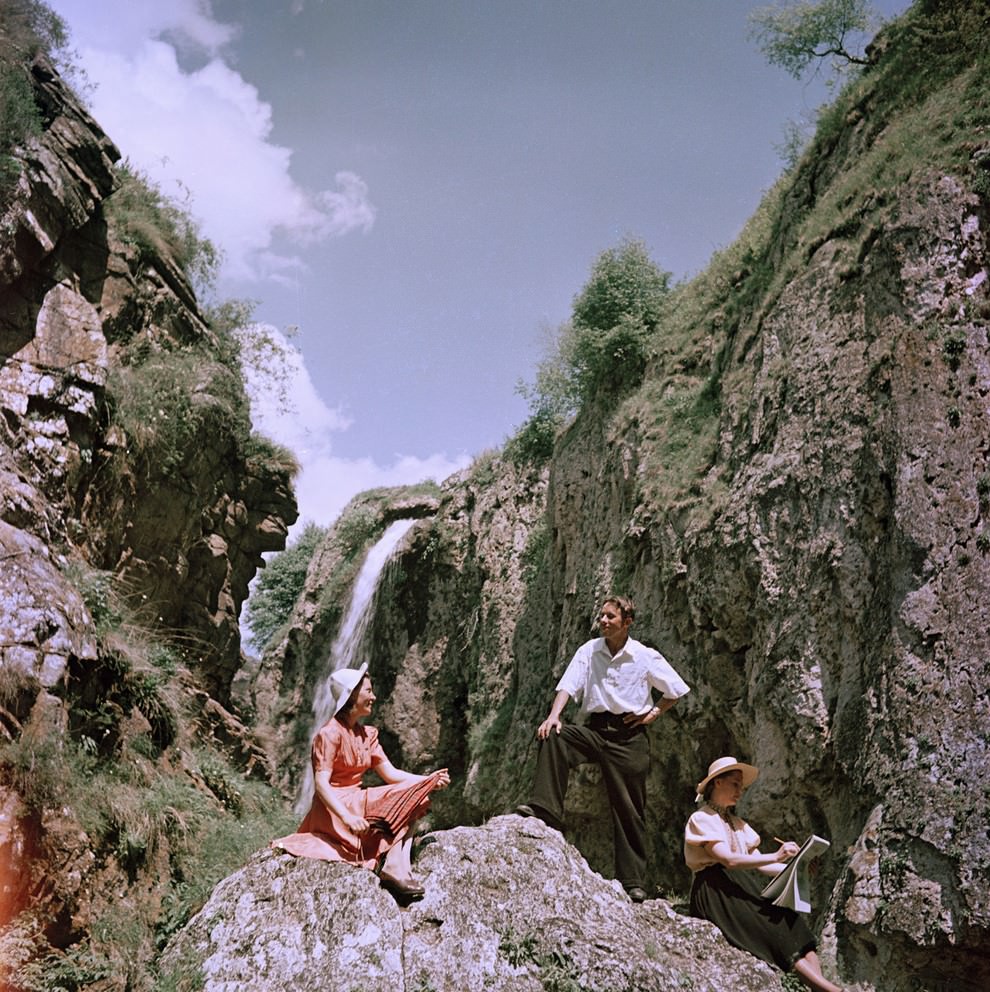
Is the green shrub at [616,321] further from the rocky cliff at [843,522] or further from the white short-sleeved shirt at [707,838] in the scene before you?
the white short-sleeved shirt at [707,838]

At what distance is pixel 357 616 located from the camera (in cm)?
2419

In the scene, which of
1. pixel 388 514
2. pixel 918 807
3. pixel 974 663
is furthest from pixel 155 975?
pixel 388 514

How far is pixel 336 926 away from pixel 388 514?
2139cm

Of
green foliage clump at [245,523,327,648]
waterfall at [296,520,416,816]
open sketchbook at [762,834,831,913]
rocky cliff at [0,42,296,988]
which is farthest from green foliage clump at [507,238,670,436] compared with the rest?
green foliage clump at [245,523,327,648]

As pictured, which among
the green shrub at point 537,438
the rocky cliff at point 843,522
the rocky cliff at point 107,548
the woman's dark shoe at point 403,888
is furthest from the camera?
the green shrub at point 537,438

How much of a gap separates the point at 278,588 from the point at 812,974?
34.0 metres

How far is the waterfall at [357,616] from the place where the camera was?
2358 cm

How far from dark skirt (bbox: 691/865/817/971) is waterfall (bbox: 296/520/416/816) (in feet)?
58.5

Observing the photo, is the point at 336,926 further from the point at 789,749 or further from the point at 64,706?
the point at 789,749

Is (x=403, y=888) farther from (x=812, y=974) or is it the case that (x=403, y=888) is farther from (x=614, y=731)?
(x=812, y=974)

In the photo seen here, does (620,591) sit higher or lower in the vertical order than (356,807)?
higher

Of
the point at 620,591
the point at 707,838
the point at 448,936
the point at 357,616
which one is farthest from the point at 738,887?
the point at 357,616

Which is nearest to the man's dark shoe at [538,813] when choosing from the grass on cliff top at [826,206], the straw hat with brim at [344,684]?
the straw hat with brim at [344,684]

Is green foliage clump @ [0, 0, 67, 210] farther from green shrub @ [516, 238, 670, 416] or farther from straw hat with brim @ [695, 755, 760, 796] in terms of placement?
straw hat with brim @ [695, 755, 760, 796]
